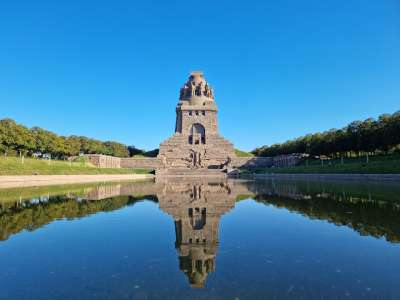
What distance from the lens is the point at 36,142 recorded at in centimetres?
5300

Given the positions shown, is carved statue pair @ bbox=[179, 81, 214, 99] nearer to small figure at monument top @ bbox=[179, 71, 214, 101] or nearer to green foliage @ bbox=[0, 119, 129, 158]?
small figure at monument top @ bbox=[179, 71, 214, 101]

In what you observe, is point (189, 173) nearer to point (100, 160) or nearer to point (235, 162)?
point (235, 162)

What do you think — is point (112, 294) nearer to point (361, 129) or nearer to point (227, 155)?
point (361, 129)

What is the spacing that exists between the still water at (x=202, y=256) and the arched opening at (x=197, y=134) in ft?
230

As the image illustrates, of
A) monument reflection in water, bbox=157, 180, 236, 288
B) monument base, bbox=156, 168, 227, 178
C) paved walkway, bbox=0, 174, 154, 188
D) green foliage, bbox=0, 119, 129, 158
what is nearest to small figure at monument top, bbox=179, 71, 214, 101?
green foliage, bbox=0, 119, 129, 158

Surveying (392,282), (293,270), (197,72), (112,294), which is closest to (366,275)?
(392,282)

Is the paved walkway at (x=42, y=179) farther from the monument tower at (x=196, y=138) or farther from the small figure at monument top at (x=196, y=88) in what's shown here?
the small figure at monument top at (x=196, y=88)

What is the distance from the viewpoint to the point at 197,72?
9094cm

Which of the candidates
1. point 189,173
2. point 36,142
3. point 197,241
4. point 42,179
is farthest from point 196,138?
point 197,241

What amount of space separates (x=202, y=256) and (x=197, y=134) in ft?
250

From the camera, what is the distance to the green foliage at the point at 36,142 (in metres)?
45.3

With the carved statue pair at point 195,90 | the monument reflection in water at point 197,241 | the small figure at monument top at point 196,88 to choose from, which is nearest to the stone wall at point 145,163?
the small figure at monument top at point 196,88

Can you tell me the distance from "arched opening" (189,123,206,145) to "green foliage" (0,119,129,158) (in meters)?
23.4

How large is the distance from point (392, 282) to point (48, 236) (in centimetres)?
789
